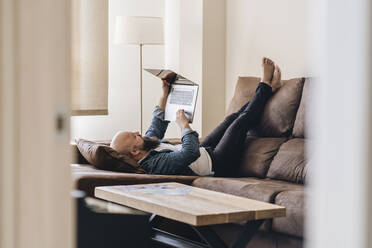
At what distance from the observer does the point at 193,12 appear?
500 centimetres

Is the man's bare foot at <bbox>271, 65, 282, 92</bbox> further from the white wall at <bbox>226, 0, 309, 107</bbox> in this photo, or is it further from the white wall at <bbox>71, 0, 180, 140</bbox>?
the white wall at <bbox>71, 0, 180, 140</bbox>

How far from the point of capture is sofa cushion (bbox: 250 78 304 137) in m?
3.70

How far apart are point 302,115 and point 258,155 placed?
13.8 inches

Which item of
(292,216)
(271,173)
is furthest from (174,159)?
(292,216)

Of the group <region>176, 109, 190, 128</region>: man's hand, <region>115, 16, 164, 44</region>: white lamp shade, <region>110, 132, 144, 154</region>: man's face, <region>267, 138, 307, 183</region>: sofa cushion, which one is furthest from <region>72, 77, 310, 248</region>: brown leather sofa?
<region>115, 16, 164, 44</region>: white lamp shade

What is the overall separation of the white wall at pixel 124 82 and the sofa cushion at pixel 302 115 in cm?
202

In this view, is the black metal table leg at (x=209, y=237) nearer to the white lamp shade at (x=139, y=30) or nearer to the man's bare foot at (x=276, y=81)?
the man's bare foot at (x=276, y=81)
